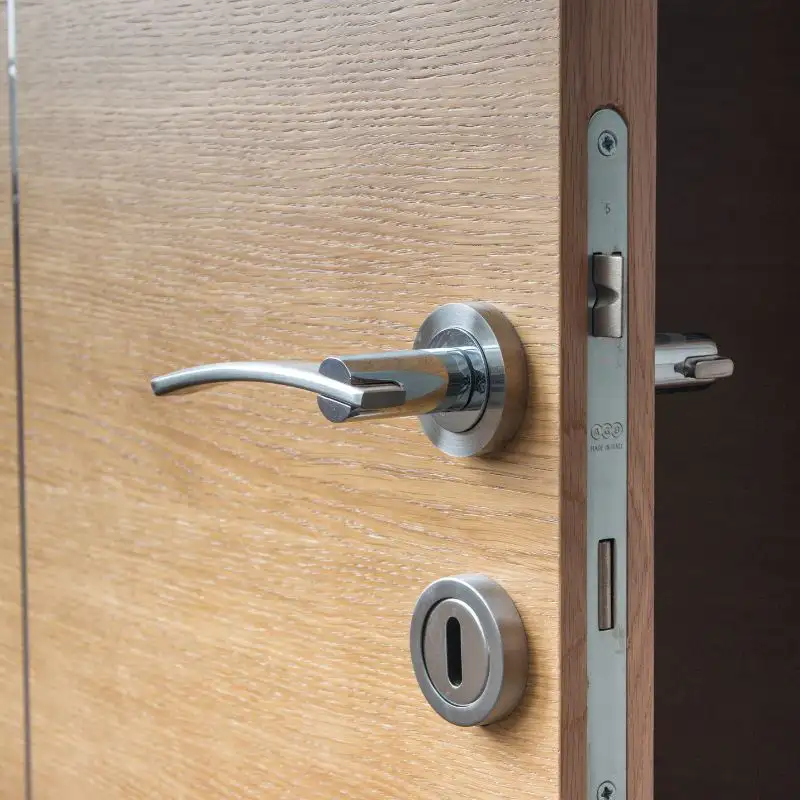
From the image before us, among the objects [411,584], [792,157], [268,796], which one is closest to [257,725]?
[268,796]

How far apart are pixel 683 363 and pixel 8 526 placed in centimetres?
41

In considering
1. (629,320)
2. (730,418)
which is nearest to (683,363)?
(629,320)

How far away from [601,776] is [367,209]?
221 millimetres

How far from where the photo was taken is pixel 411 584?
15.6 inches

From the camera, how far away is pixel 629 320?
0.34 meters

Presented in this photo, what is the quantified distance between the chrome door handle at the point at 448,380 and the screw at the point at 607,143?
6cm

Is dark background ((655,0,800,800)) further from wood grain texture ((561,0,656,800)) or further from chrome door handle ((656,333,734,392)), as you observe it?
wood grain texture ((561,0,656,800))

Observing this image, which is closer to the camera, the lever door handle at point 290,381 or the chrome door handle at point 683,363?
the lever door handle at point 290,381

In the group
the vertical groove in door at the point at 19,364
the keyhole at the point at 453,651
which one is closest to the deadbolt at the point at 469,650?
the keyhole at the point at 453,651

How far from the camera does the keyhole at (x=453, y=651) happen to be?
0.37 m

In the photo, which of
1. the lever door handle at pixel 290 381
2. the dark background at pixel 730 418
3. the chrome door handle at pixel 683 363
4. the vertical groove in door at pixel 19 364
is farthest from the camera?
A: the dark background at pixel 730 418

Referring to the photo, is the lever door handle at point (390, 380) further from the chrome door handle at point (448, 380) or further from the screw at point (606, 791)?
the screw at point (606, 791)

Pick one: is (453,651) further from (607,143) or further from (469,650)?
(607,143)

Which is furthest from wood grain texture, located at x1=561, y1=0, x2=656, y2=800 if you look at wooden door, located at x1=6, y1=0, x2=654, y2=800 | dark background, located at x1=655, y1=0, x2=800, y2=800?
dark background, located at x1=655, y1=0, x2=800, y2=800
